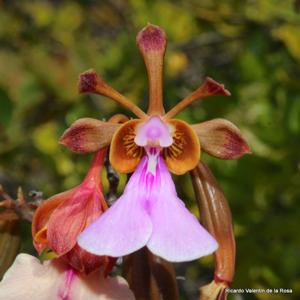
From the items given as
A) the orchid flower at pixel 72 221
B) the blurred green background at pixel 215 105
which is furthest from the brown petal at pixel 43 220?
the blurred green background at pixel 215 105

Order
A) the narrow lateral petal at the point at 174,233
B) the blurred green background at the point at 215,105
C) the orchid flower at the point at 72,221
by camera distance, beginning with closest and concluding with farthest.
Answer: the narrow lateral petal at the point at 174,233 < the orchid flower at the point at 72,221 < the blurred green background at the point at 215,105

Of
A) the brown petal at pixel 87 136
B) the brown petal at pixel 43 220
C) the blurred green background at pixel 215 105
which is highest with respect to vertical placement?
the brown petal at pixel 87 136

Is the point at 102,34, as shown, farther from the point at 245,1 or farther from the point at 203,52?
the point at 245,1

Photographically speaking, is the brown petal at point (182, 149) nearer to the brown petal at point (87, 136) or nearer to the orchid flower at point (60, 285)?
the brown petal at point (87, 136)

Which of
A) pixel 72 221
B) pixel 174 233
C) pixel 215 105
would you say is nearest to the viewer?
pixel 174 233

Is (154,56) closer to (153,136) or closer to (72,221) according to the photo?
(153,136)

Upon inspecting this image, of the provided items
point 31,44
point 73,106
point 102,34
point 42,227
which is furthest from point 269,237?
point 102,34

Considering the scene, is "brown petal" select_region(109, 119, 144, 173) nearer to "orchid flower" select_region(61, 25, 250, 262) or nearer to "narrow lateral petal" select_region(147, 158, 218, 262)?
"orchid flower" select_region(61, 25, 250, 262)

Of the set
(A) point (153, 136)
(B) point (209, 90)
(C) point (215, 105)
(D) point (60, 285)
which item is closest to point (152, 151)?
(A) point (153, 136)
